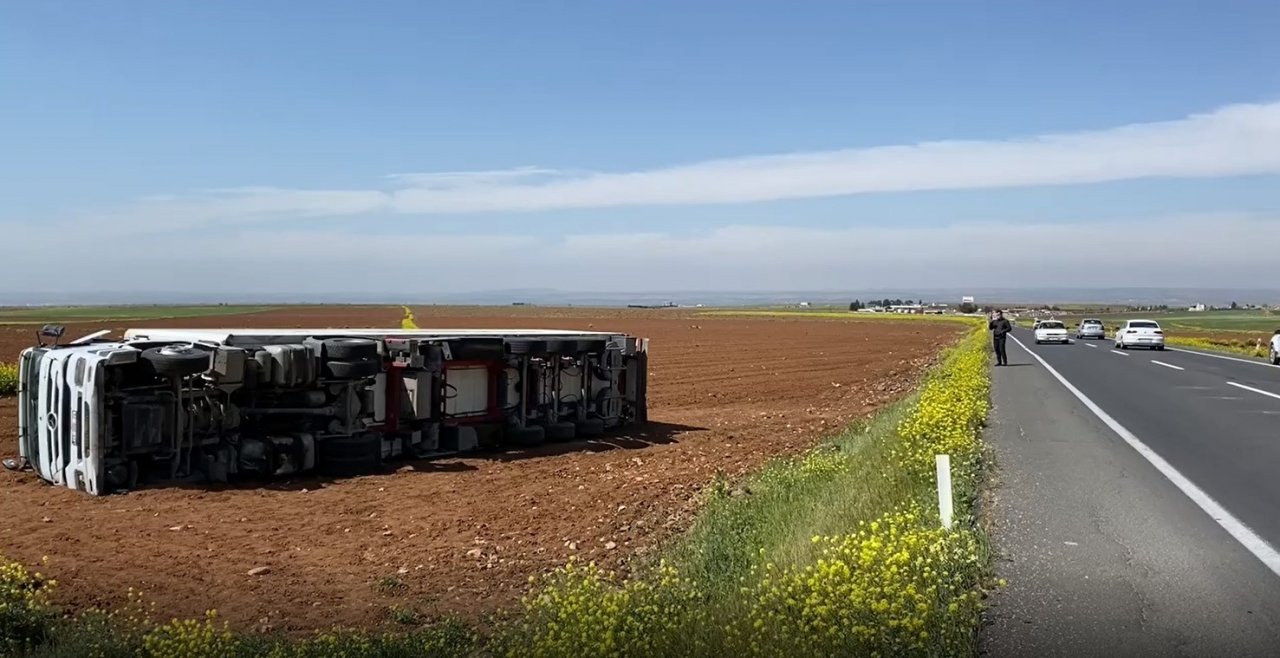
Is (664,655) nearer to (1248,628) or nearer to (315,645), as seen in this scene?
(315,645)

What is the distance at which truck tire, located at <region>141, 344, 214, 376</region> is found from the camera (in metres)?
10.1

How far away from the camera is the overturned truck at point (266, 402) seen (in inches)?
396

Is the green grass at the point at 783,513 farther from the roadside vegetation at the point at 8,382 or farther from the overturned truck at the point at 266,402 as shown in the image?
the roadside vegetation at the point at 8,382

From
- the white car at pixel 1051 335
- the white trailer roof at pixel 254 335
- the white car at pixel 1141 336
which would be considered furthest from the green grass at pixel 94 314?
the white trailer roof at pixel 254 335

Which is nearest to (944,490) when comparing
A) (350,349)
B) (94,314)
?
(350,349)

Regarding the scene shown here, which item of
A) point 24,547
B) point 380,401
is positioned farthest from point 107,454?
point 380,401

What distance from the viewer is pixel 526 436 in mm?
13648

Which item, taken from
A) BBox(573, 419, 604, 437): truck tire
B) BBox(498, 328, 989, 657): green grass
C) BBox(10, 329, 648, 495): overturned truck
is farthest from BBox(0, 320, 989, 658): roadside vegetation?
BBox(573, 419, 604, 437): truck tire

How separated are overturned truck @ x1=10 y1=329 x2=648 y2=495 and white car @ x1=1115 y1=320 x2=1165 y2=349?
35.3 m

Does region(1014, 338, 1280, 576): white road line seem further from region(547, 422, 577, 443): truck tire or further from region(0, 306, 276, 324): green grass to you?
region(0, 306, 276, 324): green grass

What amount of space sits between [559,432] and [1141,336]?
116 ft

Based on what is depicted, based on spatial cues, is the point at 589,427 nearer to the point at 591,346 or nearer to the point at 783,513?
the point at 591,346

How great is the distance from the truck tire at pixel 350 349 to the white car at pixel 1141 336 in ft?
126

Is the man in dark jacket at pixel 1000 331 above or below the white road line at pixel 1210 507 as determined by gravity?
above
